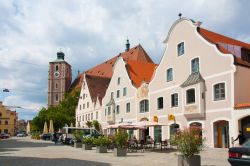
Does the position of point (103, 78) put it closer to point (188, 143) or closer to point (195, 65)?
point (195, 65)

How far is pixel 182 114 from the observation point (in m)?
33.8

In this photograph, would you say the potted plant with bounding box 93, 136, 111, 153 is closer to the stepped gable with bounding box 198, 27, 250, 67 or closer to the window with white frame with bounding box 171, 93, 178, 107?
the window with white frame with bounding box 171, 93, 178, 107

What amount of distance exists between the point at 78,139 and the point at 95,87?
33.0 m

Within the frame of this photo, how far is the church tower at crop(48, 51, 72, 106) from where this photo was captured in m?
118

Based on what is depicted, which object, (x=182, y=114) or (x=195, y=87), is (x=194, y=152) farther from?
(x=182, y=114)

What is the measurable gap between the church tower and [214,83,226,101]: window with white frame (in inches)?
3602

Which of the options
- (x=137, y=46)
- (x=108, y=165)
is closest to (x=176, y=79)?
(x=108, y=165)

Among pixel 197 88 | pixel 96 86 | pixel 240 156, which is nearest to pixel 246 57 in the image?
pixel 197 88

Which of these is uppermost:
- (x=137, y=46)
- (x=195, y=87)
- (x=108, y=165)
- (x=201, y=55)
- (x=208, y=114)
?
(x=137, y=46)

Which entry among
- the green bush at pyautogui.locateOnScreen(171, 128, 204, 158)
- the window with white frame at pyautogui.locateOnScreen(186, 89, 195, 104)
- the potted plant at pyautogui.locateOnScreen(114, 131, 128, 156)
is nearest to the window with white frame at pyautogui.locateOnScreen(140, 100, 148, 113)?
the window with white frame at pyautogui.locateOnScreen(186, 89, 195, 104)

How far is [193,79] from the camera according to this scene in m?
31.8

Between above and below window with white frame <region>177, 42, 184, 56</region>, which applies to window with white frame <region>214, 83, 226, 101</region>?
below

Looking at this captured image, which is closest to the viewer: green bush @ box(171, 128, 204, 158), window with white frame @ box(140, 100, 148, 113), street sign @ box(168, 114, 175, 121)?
green bush @ box(171, 128, 204, 158)

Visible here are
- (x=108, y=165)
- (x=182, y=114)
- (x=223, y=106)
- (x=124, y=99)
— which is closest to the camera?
(x=108, y=165)
